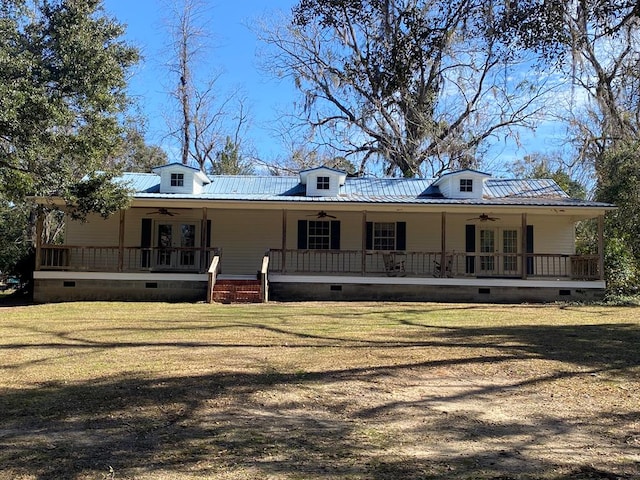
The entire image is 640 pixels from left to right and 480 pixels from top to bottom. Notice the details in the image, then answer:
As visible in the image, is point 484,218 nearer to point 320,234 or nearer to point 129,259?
point 320,234

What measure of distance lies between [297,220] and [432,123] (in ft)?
37.9

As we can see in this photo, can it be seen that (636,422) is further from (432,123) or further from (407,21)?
(432,123)

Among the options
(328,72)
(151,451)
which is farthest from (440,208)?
(151,451)

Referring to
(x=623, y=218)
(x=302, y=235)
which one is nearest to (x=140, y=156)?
(x=302, y=235)

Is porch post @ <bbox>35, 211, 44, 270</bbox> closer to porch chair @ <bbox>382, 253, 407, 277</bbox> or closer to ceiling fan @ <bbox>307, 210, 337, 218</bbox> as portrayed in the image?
ceiling fan @ <bbox>307, 210, 337, 218</bbox>

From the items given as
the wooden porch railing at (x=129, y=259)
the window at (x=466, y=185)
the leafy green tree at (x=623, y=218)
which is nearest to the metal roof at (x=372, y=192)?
the window at (x=466, y=185)

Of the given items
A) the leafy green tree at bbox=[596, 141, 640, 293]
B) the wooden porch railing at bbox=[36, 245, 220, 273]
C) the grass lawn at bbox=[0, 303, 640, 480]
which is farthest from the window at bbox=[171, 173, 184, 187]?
the leafy green tree at bbox=[596, 141, 640, 293]

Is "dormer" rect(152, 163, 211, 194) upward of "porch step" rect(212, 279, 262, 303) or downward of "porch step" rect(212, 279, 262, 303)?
upward

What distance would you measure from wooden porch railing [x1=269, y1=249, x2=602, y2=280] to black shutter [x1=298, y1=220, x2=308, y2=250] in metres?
0.31

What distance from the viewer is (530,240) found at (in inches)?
772

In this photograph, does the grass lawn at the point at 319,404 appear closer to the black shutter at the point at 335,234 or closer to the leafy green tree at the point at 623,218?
the black shutter at the point at 335,234

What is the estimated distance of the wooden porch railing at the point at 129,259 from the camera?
1803 centimetres

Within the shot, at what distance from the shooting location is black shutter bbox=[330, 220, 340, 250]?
19.8 m

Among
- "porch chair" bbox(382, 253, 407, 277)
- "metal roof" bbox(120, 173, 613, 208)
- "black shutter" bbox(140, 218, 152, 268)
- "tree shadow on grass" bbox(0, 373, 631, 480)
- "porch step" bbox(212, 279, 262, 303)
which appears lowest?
"tree shadow on grass" bbox(0, 373, 631, 480)
